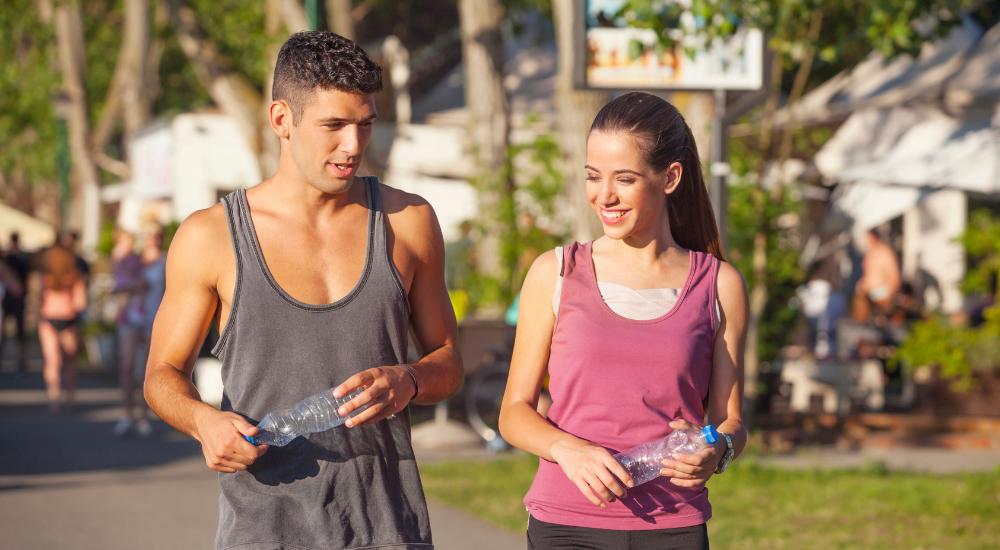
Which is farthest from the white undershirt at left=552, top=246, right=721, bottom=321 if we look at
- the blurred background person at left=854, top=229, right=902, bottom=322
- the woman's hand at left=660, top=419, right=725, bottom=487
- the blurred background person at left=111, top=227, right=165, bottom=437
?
the blurred background person at left=854, top=229, right=902, bottom=322

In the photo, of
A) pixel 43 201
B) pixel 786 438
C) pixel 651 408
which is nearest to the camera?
pixel 651 408

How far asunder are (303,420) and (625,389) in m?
0.70

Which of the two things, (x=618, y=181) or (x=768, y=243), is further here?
(x=768, y=243)

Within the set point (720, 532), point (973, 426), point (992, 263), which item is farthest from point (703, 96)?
point (720, 532)

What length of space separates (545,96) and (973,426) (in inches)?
413

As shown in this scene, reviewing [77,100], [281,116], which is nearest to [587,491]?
[281,116]

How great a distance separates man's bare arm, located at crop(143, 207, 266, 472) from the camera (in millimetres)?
3537

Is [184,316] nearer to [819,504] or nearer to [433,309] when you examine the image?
[433,309]

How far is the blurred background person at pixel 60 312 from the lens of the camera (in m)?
16.2

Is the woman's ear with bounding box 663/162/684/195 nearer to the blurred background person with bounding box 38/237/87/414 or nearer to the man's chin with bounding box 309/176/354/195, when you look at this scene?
the man's chin with bounding box 309/176/354/195

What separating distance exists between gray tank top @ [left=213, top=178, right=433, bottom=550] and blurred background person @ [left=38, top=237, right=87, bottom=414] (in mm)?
13167

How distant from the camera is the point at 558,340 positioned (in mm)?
3654

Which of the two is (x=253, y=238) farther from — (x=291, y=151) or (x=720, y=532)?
(x=720, y=532)

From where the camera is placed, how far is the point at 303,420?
136 inches
